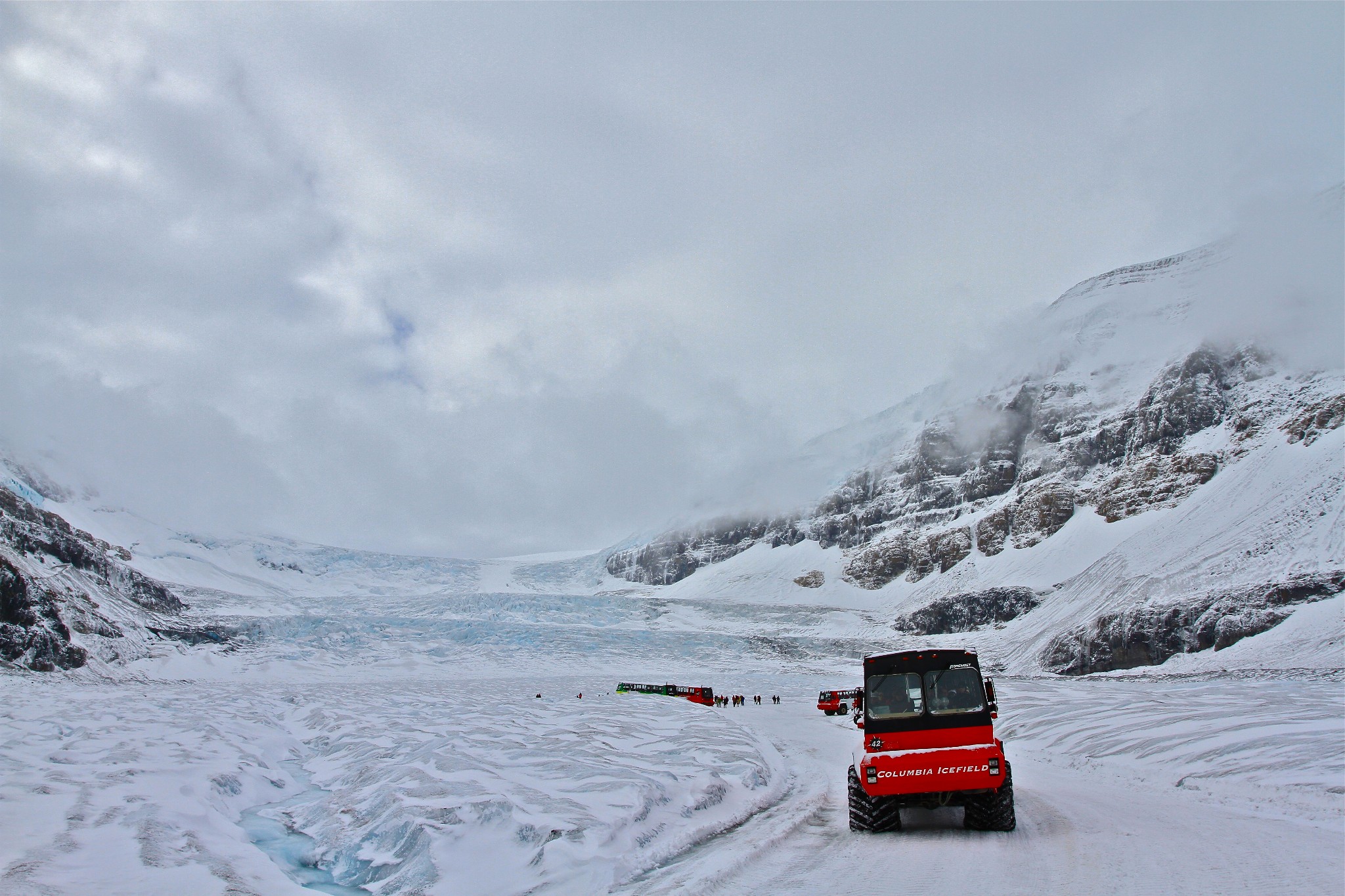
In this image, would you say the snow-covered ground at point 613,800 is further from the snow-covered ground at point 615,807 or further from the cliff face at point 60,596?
the cliff face at point 60,596

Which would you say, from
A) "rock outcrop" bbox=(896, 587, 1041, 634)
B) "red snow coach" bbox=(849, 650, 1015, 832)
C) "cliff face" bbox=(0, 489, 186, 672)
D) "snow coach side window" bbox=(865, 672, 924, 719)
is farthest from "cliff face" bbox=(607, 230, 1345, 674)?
"cliff face" bbox=(0, 489, 186, 672)

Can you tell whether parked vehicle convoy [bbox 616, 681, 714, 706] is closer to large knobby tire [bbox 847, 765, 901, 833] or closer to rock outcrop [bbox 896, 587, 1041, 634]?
large knobby tire [bbox 847, 765, 901, 833]

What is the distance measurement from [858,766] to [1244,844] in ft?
15.3

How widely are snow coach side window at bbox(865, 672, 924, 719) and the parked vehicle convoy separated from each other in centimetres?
2759

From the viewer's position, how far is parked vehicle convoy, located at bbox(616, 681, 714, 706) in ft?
136

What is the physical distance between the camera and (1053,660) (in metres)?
69.7

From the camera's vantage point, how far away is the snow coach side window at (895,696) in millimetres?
10961

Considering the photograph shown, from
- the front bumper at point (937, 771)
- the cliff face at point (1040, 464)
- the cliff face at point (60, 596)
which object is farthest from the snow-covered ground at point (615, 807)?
the cliff face at point (1040, 464)

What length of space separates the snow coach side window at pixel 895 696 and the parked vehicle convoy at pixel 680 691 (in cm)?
2759

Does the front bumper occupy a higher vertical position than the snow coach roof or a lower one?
lower

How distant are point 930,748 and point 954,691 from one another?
0.95 metres

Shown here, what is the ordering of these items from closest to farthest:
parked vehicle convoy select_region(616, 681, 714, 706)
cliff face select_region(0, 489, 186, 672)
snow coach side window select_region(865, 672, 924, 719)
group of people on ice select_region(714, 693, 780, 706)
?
snow coach side window select_region(865, 672, 924, 719), parked vehicle convoy select_region(616, 681, 714, 706), group of people on ice select_region(714, 693, 780, 706), cliff face select_region(0, 489, 186, 672)

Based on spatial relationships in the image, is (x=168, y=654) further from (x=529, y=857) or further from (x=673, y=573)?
(x=673, y=573)

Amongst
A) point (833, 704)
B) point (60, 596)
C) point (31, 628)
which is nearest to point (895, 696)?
point (833, 704)
